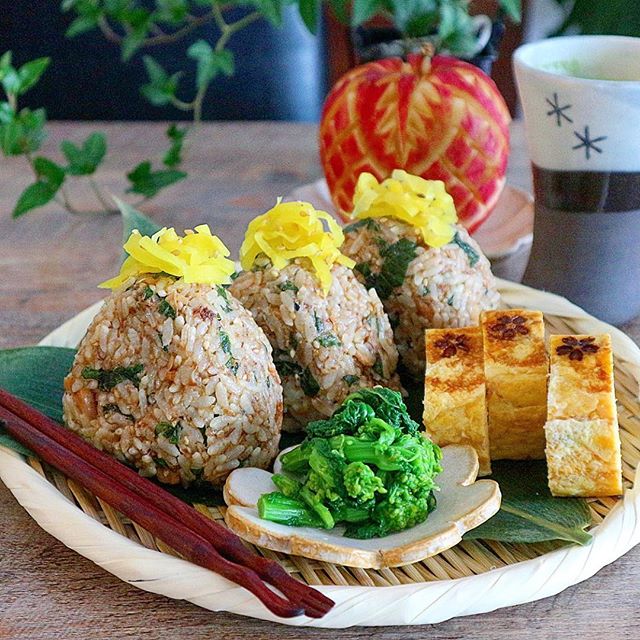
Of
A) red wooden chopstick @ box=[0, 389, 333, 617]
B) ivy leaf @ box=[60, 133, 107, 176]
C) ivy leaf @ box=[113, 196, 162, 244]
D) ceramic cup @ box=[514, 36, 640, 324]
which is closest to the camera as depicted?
red wooden chopstick @ box=[0, 389, 333, 617]

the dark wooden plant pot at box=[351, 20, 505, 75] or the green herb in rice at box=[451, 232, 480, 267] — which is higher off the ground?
the dark wooden plant pot at box=[351, 20, 505, 75]

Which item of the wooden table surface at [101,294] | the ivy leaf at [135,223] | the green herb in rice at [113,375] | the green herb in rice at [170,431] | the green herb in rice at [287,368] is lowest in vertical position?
the wooden table surface at [101,294]

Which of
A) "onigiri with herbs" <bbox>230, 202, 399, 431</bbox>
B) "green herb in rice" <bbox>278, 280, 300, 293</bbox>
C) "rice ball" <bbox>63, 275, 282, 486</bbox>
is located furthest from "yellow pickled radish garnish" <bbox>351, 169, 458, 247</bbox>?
"rice ball" <bbox>63, 275, 282, 486</bbox>

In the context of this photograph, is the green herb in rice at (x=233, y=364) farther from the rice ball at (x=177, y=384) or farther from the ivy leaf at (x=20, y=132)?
the ivy leaf at (x=20, y=132)

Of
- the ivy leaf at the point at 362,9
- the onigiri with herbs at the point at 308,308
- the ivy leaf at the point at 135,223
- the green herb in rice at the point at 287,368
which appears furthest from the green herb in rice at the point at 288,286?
the ivy leaf at the point at 362,9

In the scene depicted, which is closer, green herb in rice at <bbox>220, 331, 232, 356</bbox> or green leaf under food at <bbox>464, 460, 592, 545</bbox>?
green leaf under food at <bbox>464, 460, 592, 545</bbox>

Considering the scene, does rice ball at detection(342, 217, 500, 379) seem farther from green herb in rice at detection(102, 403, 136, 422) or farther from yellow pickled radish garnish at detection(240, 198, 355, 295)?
green herb in rice at detection(102, 403, 136, 422)

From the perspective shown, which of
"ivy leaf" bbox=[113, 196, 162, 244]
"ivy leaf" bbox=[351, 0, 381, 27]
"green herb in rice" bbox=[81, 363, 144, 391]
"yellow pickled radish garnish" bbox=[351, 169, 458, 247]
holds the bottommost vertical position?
"ivy leaf" bbox=[113, 196, 162, 244]

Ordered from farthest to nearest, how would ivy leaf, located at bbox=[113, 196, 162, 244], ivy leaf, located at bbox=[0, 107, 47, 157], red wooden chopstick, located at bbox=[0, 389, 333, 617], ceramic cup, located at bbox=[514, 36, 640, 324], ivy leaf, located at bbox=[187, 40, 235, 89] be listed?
ivy leaf, located at bbox=[187, 40, 235, 89] → ivy leaf, located at bbox=[0, 107, 47, 157] → ivy leaf, located at bbox=[113, 196, 162, 244] → ceramic cup, located at bbox=[514, 36, 640, 324] → red wooden chopstick, located at bbox=[0, 389, 333, 617]
